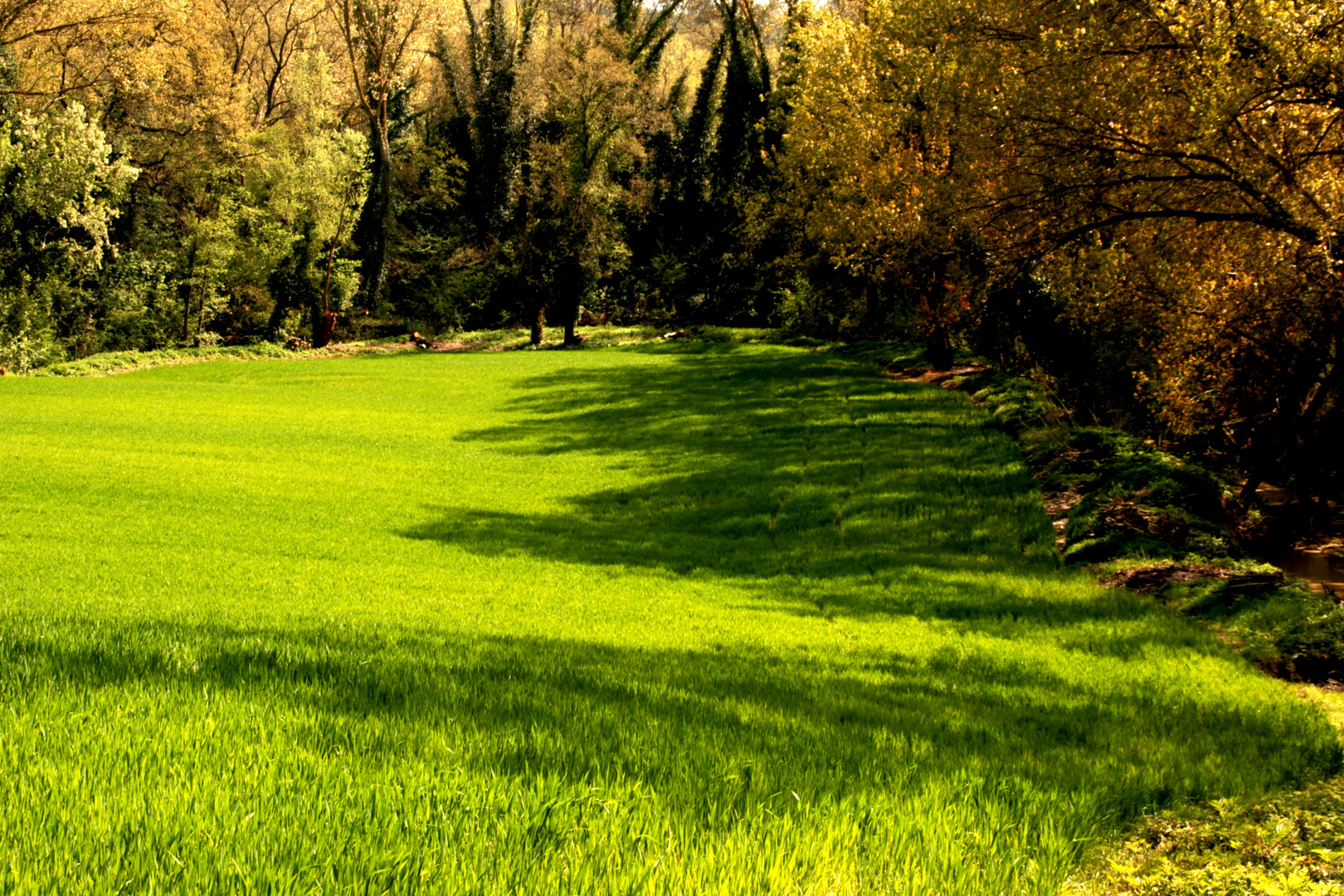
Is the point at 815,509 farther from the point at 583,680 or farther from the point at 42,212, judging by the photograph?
the point at 42,212

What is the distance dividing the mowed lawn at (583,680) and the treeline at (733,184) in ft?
18.0

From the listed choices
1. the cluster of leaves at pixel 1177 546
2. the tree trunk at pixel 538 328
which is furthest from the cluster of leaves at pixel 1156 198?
the tree trunk at pixel 538 328

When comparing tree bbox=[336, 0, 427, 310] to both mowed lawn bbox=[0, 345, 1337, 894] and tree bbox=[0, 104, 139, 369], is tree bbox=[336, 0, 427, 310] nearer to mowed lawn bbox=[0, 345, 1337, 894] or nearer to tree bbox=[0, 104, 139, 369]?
tree bbox=[0, 104, 139, 369]

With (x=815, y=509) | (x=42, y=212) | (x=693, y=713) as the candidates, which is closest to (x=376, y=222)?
(x=42, y=212)

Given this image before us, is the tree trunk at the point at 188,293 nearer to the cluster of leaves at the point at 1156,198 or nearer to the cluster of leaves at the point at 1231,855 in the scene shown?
the cluster of leaves at the point at 1156,198

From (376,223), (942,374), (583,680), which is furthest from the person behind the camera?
(376,223)

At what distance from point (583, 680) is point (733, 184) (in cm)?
5388

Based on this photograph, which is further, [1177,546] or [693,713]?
[1177,546]

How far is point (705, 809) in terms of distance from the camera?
393 cm

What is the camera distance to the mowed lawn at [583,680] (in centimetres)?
335

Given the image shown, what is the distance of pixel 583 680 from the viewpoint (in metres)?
6.83

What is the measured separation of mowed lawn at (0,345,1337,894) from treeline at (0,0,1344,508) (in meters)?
5.48

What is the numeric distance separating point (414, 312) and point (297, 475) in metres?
41.2

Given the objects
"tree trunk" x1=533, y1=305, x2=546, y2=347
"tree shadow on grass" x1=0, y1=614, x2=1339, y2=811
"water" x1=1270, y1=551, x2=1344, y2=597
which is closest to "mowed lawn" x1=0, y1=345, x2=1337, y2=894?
"tree shadow on grass" x1=0, y1=614, x2=1339, y2=811
